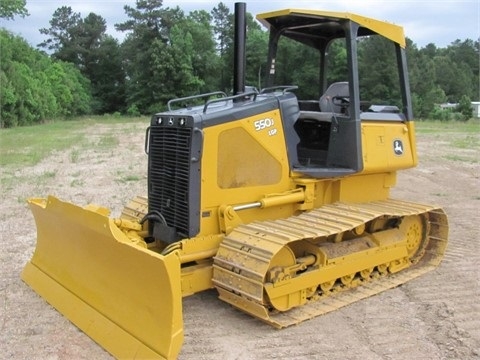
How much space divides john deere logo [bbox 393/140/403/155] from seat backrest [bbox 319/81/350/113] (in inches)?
26.9

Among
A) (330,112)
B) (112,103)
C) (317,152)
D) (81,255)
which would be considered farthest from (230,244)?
(112,103)

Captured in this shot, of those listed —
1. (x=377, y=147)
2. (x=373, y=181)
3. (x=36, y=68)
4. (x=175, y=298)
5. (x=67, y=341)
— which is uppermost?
(x=36, y=68)

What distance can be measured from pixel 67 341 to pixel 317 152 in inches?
123

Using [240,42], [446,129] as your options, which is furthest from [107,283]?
[446,129]

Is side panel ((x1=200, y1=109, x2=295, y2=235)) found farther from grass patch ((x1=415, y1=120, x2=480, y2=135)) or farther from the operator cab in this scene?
grass patch ((x1=415, y1=120, x2=480, y2=135))

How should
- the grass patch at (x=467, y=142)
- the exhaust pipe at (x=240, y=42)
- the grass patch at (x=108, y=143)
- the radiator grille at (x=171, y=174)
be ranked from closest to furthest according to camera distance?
the radiator grille at (x=171, y=174)
the exhaust pipe at (x=240, y=42)
the grass patch at (x=467, y=142)
the grass patch at (x=108, y=143)

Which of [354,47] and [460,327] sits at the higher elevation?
[354,47]

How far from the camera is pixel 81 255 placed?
16.4 feet

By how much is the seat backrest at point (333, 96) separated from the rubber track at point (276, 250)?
1.11 meters

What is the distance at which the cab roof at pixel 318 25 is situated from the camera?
5.48 meters

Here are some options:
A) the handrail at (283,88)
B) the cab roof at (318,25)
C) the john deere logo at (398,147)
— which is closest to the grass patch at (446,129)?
the cab roof at (318,25)

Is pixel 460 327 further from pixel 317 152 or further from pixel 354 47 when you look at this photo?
pixel 354 47

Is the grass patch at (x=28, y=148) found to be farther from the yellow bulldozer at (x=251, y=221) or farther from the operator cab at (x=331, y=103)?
the yellow bulldozer at (x=251, y=221)

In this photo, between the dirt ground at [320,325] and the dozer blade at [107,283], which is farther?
the dirt ground at [320,325]
